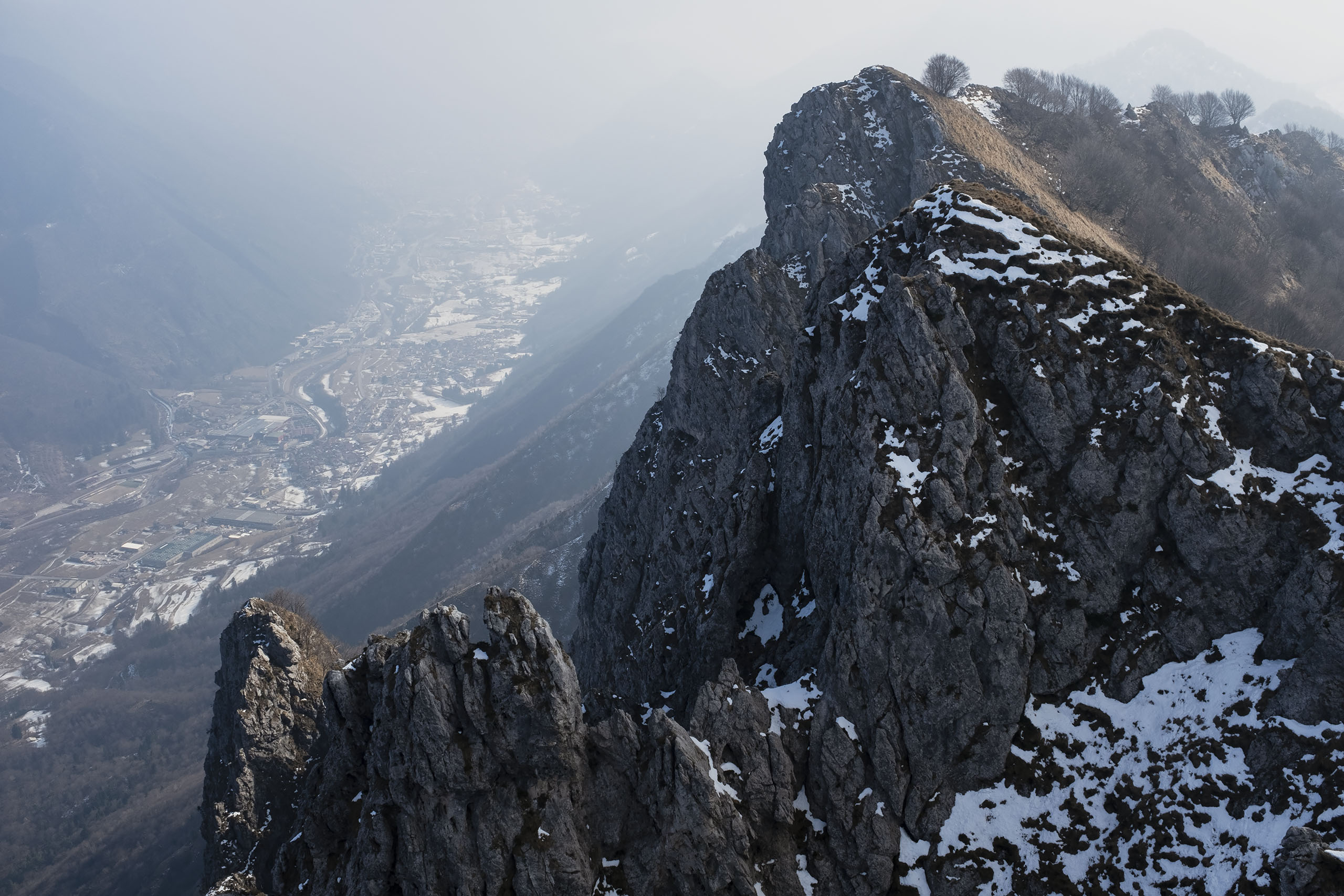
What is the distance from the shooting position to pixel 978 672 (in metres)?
37.9

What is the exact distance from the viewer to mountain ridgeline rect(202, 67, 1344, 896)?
34.8 m

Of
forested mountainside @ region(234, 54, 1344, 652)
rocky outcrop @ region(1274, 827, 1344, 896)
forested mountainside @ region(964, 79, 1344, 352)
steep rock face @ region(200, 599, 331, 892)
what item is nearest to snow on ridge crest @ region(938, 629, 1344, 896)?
rocky outcrop @ region(1274, 827, 1344, 896)

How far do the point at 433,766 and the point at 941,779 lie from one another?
28.3 meters

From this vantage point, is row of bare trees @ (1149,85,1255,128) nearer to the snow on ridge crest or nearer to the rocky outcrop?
the snow on ridge crest

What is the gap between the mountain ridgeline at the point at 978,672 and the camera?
34.8 m

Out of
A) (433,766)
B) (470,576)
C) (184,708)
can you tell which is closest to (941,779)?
(433,766)

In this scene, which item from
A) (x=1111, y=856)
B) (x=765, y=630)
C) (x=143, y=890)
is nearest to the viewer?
(x=1111, y=856)

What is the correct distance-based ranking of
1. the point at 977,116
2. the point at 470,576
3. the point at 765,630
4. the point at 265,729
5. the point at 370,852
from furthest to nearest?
the point at 470,576 → the point at 977,116 → the point at 265,729 → the point at 765,630 → the point at 370,852

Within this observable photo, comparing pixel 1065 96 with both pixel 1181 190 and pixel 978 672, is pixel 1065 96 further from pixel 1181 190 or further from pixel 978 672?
pixel 978 672

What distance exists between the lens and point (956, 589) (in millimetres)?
38156

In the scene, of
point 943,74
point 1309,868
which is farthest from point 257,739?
point 943,74

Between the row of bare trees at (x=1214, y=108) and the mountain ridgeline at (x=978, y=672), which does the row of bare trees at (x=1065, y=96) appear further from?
the mountain ridgeline at (x=978, y=672)

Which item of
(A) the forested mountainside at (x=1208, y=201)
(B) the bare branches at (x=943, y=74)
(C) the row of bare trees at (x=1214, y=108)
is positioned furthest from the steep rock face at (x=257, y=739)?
(C) the row of bare trees at (x=1214, y=108)

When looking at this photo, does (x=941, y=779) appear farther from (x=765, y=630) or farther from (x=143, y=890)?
(x=143, y=890)
